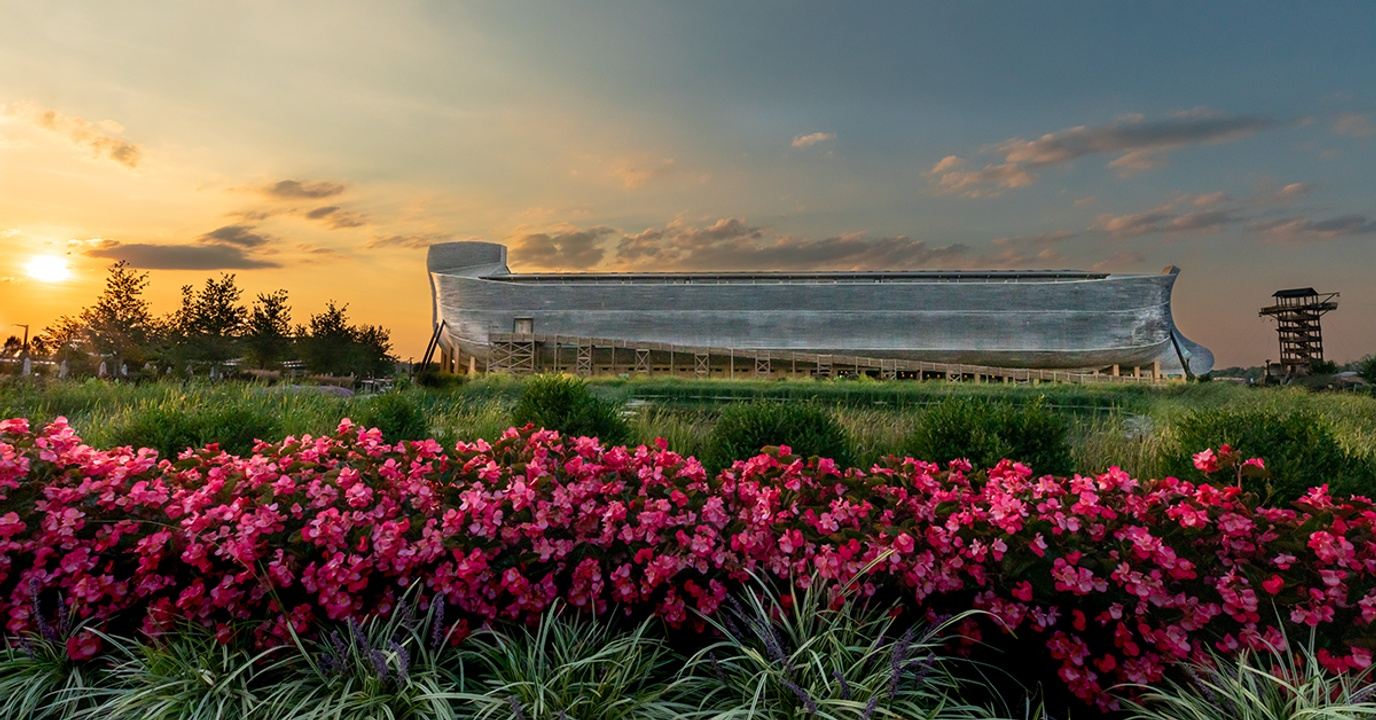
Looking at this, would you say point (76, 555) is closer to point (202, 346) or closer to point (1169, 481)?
point (1169, 481)

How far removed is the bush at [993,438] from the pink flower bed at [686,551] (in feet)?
Result: 8.52

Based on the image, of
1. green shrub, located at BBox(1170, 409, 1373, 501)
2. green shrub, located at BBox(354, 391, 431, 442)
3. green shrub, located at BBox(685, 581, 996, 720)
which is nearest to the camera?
green shrub, located at BBox(685, 581, 996, 720)

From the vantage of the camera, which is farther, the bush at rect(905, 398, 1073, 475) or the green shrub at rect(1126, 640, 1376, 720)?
the bush at rect(905, 398, 1073, 475)

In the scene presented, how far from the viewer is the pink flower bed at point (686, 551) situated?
122 inches

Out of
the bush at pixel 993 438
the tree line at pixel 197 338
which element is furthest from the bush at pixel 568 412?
the tree line at pixel 197 338

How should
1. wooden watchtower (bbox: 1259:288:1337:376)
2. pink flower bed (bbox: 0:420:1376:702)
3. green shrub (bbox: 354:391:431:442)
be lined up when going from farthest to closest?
wooden watchtower (bbox: 1259:288:1337:376), green shrub (bbox: 354:391:431:442), pink flower bed (bbox: 0:420:1376:702)

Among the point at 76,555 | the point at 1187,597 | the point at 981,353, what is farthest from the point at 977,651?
the point at 981,353

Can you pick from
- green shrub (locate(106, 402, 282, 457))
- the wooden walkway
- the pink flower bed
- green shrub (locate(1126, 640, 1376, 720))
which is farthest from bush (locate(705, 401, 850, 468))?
the wooden walkway

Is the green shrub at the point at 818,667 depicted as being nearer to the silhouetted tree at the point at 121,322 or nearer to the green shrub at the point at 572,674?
the green shrub at the point at 572,674

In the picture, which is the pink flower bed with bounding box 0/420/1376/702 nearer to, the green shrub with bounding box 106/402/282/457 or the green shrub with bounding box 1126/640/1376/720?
the green shrub with bounding box 1126/640/1376/720

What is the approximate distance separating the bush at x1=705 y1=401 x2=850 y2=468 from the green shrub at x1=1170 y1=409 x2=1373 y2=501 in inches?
106

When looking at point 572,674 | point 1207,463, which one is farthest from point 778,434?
point 572,674

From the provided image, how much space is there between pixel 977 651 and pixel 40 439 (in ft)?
16.3

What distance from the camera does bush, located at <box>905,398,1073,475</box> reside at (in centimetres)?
632
